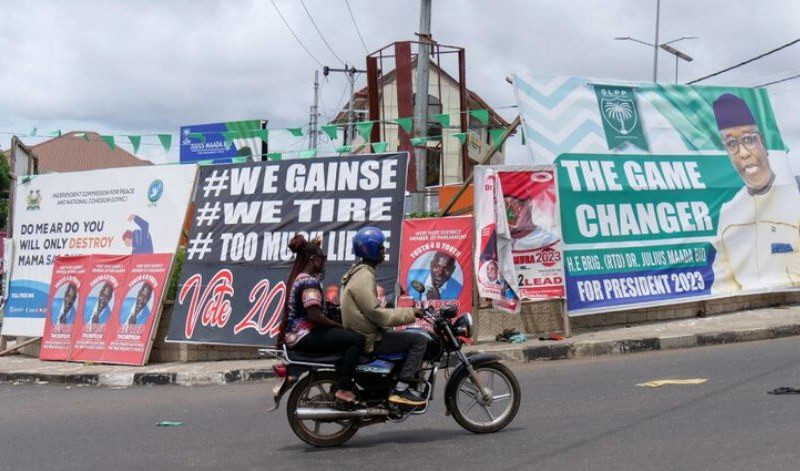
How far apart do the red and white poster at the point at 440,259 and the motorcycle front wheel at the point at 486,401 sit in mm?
4870

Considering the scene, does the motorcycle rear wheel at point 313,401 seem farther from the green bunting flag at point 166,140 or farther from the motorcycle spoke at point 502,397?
the green bunting flag at point 166,140

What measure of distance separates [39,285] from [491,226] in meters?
7.29

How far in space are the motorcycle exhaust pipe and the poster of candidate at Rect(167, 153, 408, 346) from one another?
494 cm

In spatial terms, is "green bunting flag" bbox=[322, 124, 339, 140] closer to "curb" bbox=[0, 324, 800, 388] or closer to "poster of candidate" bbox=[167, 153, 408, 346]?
"poster of candidate" bbox=[167, 153, 408, 346]

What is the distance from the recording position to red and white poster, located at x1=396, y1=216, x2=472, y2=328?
40.3ft

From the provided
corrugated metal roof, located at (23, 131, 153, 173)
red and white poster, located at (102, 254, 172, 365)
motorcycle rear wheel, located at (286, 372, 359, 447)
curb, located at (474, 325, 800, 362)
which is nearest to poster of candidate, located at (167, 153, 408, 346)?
red and white poster, located at (102, 254, 172, 365)

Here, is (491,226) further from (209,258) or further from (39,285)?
(39,285)

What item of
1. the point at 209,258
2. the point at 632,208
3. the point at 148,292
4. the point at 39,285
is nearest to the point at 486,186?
the point at 632,208

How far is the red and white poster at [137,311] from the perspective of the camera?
12641 mm

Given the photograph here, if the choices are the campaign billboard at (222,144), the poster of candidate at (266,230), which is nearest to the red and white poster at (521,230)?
the poster of candidate at (266,230)

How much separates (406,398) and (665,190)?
332 inches

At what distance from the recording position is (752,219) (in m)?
14.8

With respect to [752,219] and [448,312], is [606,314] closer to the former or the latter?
[752,219]

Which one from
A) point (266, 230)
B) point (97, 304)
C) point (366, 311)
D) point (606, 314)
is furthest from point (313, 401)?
point (606, 314)
